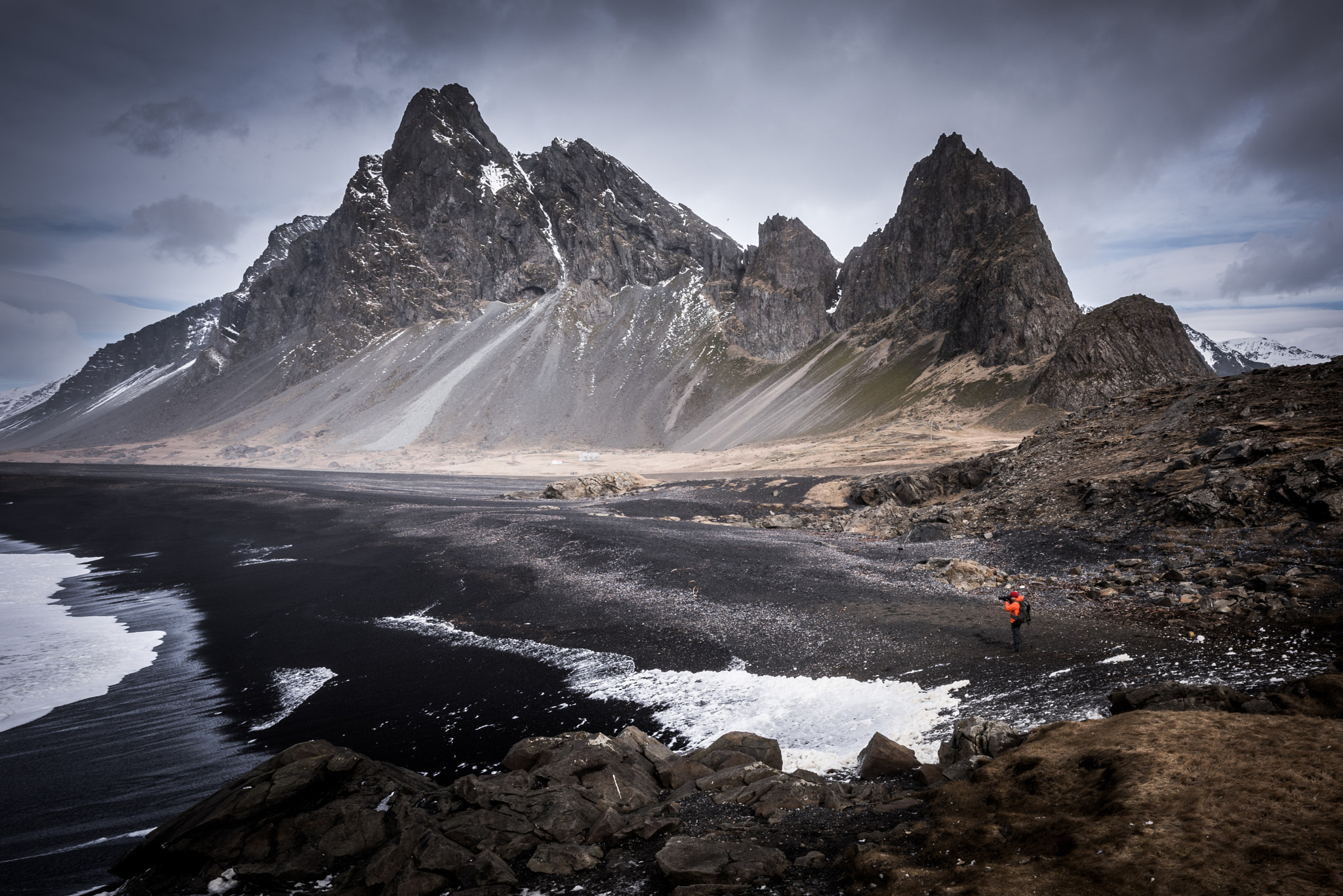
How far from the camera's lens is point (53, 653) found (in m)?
18.5

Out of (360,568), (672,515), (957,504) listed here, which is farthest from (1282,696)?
(672,515)

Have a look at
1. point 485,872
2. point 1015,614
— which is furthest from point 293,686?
point 1015,614

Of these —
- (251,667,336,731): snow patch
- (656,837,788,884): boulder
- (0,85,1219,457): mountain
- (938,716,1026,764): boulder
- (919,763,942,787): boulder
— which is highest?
(0,85,1219,457): mountain

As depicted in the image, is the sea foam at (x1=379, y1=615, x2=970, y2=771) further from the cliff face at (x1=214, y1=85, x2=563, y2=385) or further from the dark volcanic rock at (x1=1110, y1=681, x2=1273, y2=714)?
the cliff face at (x1=214, y1=85, x2=563, y2=385)

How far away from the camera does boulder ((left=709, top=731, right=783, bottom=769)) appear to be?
10.2 metres

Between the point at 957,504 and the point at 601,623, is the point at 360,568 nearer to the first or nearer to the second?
the point at 601,623

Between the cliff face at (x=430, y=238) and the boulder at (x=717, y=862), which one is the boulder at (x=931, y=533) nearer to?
the boulder at (x=717, y=862)

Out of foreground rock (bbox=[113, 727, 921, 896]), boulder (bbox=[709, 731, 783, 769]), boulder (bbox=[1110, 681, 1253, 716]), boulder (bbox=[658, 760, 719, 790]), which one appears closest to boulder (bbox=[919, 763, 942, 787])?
foreground rock (bbox=[113, 727, 921, 896])

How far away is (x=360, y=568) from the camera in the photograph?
28125mm

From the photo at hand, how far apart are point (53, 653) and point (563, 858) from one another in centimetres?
2130

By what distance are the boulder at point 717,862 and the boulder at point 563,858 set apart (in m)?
1.09

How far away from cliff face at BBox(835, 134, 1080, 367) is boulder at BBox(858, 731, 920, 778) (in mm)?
83074

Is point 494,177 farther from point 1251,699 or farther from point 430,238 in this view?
point 1251,699

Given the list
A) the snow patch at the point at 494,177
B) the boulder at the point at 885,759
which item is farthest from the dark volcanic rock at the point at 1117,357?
the snow patch at the point at 494,177
